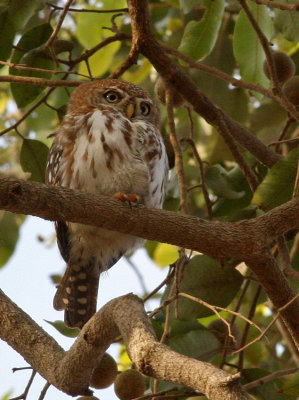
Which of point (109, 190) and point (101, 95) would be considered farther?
point (101, 95)

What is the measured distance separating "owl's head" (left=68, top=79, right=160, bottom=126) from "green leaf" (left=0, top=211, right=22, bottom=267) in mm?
646

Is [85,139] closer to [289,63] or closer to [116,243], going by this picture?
[116,243]

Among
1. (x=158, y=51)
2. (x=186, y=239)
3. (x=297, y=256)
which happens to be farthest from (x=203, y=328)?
(x=158, y=51)

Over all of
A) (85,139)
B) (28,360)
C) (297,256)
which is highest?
(85,139)

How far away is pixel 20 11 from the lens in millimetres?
3543

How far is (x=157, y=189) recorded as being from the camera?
336 centimetres

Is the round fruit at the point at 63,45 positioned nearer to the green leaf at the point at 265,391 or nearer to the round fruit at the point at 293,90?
the round fruit at the point at 293,90

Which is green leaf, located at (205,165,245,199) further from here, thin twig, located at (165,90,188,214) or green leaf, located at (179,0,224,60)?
green leaf, located at (179,0,224,60)

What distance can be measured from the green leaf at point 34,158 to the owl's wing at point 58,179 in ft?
0.63

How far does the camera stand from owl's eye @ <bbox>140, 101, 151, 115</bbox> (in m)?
3.84

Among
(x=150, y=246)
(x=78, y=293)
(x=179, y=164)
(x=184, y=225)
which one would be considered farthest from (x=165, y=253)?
(x=184, y=225)

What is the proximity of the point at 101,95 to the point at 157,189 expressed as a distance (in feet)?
2.49

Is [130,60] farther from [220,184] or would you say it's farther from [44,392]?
[44,392]

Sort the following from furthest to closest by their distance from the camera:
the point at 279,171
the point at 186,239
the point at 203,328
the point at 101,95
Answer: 1. the point at 101,95
2. the point at 203,328
3. the point at 279,171
4. the point at 186,239
